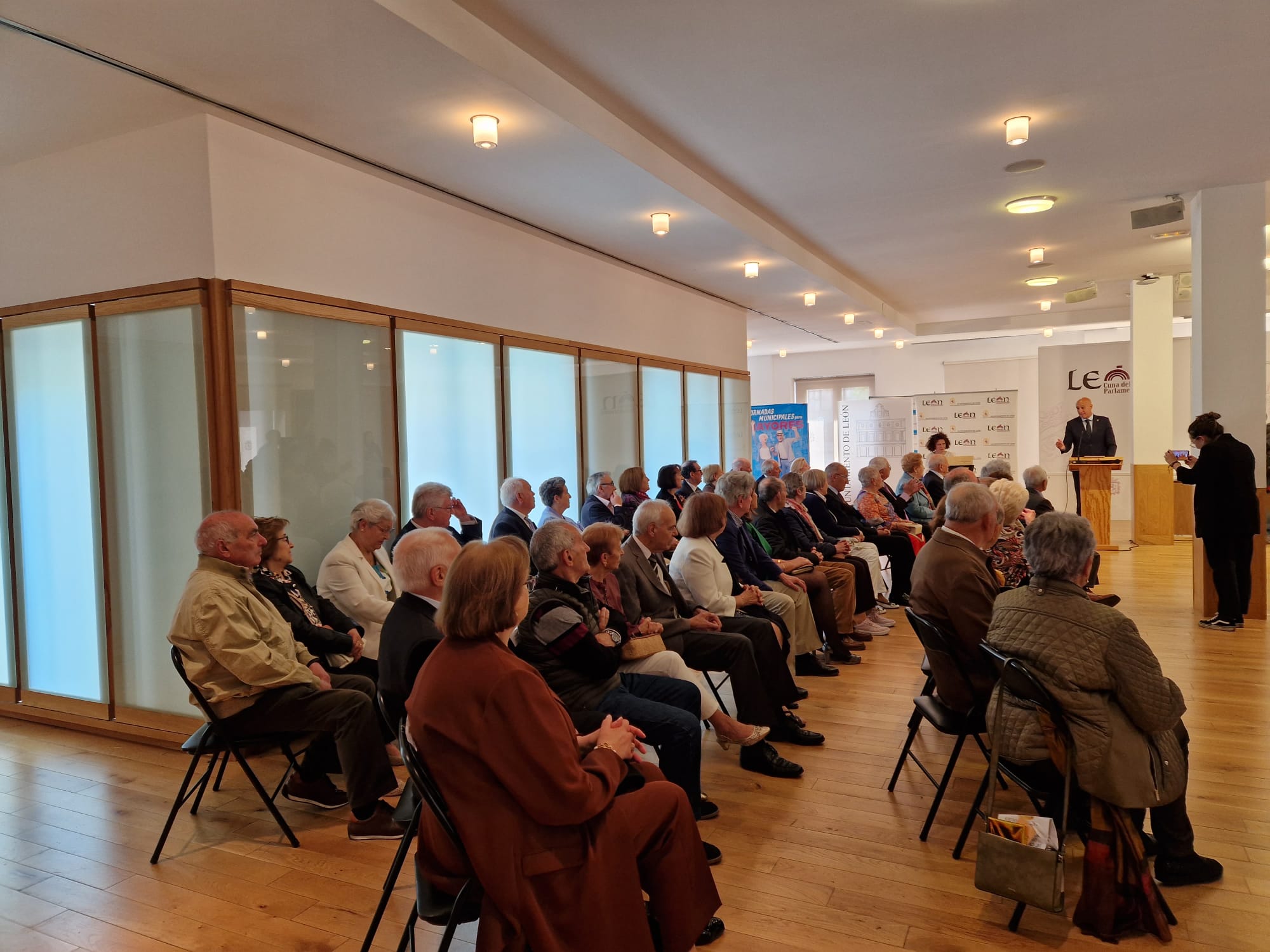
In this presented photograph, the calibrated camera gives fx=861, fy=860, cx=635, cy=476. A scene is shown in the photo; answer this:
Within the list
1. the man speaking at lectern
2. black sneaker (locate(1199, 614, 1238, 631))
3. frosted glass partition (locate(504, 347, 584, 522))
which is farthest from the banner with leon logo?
frosted glass partition (locate(504, 347, 584, 522))

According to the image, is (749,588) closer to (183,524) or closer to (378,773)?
(378,773)

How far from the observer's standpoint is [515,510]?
598 cm

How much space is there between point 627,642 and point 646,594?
0.54 meters

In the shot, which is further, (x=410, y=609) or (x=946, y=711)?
(x=946, y=711)

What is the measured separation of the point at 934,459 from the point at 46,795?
25.0ft

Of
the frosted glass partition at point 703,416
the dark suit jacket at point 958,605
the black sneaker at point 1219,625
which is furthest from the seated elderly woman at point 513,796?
the frosted glass partition at point 703,416

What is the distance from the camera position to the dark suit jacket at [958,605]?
322 cm

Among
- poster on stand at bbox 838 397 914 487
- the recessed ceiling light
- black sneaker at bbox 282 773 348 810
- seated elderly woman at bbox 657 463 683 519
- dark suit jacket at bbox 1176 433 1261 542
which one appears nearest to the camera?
black sneaker at bbox 282 773 348 810

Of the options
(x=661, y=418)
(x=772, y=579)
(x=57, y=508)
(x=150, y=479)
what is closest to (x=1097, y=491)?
(x=661, y=418)

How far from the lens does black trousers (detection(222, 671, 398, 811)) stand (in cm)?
332

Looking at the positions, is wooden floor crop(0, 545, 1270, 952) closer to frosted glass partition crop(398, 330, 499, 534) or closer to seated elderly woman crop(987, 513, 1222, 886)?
seated elderly woman crop(987, 513, 1222, 886)

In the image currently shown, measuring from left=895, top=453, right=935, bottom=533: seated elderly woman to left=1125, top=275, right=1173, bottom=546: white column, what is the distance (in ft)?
14.0

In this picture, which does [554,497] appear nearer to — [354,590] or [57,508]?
[354,590]

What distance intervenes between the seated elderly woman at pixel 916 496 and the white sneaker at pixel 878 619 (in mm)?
1185
